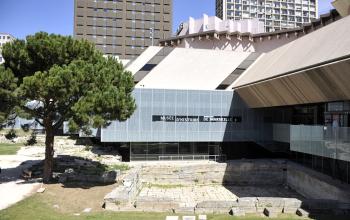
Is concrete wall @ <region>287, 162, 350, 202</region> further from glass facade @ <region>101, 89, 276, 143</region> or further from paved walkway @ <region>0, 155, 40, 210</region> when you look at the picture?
paved walkway @ <region>0, 155, 40, 210</region>

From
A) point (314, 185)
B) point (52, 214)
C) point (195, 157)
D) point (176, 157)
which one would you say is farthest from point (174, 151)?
point (52, 214)

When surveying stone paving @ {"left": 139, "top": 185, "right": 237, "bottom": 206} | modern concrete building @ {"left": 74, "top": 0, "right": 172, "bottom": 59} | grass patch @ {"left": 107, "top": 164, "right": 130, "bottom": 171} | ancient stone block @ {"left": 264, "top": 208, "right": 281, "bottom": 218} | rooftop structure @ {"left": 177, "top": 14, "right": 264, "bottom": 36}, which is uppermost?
modern concrete building @ {"left": 74, "top": 0, "right": 172, "bottom": 59}

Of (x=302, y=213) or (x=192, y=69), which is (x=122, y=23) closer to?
(x=192, y=69)

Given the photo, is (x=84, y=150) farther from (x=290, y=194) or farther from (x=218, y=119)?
(x=290, y=194)

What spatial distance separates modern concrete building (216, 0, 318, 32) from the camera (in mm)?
126562

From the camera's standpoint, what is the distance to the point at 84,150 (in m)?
44.6

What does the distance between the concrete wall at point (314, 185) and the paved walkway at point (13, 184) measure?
19830 millimetres

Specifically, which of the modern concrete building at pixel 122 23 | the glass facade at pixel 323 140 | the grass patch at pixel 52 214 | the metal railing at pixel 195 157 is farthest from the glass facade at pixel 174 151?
the modern concrete building at pixel 122 23

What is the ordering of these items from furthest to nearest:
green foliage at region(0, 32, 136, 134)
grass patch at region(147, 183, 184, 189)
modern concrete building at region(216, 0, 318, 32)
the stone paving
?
modern concrete building at region(216, 0, 318, 32) → grass patch at region(147, 183, 184, 189) → the stone paving → green foliage at region(0, 32, 136, 134)

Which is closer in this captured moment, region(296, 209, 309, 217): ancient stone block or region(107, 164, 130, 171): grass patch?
region(296, 209, 309, 217): ancient stone block

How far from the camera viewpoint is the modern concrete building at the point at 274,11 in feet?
415

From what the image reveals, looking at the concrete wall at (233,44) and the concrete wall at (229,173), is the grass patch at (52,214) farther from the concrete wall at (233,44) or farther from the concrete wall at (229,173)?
the concrete wall at (233,44)

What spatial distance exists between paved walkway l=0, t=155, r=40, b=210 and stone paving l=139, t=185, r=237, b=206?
871cm

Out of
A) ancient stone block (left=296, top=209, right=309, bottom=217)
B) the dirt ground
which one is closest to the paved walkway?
the dirt ground
